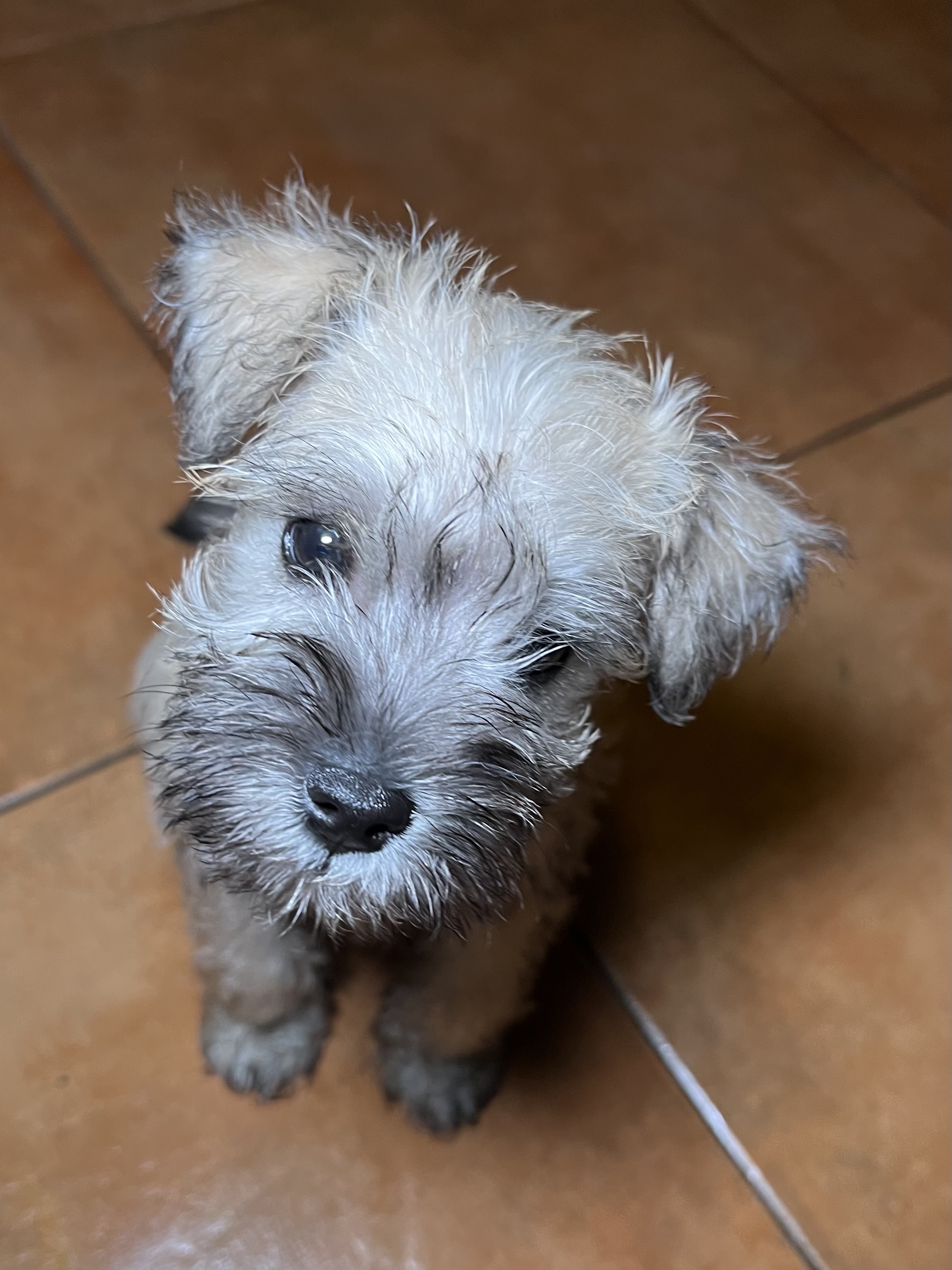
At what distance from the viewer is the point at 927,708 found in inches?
90.0

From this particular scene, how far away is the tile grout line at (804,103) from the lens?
3045mm

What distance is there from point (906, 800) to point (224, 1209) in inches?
54.9

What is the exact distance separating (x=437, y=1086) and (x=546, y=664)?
0.76 meters

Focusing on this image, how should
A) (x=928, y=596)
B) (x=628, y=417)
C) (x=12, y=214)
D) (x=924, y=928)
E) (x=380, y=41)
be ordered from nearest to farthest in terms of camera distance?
(x=628, y=417) → (x=924, y=928) → (x=928, y=596) → (x=12, y=214) → (x=380, y=41)

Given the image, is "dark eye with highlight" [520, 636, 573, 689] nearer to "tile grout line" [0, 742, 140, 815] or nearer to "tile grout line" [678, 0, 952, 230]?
"tile grout line" [0, 742, 140, 815]

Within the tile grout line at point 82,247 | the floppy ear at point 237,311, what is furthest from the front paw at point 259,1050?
the tile grout line at point 82,247

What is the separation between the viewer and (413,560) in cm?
132

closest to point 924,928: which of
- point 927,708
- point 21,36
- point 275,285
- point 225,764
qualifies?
point 927,708

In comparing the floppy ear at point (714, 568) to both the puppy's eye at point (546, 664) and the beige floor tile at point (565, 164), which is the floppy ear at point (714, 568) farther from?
the beige floor tile at point (565, 164)

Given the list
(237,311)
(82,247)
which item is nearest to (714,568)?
(237,311)

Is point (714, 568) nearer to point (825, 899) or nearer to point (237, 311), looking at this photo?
point (237, 311)

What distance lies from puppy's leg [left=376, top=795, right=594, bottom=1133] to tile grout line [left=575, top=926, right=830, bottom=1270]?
17 centimetres

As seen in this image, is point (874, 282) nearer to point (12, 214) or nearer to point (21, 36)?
point (12, 214)

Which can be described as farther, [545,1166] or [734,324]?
[734,324]
